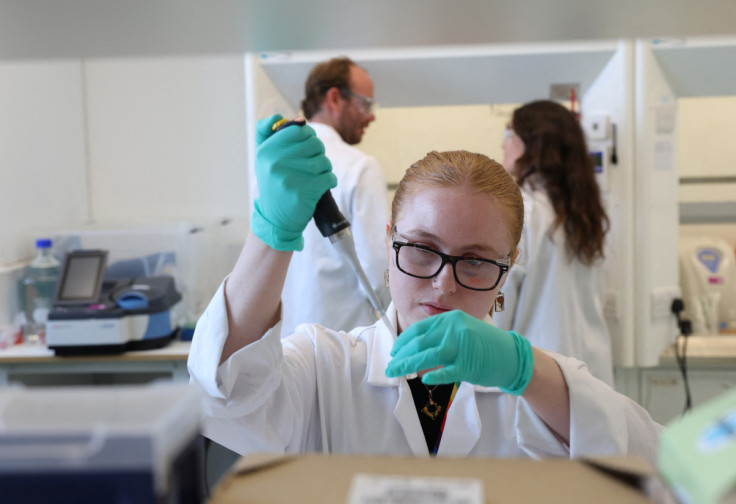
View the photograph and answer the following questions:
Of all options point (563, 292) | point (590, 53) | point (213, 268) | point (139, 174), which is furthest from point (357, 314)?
point (139, 174)

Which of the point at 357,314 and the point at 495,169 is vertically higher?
the point at 495,169

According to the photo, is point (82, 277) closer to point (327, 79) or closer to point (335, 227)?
point (327, 79)

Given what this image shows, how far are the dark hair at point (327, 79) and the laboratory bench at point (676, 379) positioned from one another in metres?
1.51

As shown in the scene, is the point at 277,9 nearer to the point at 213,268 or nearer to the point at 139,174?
the point at 213,268

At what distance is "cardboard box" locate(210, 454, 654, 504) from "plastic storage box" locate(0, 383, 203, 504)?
7cm

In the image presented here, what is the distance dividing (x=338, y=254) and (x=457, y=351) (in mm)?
1360

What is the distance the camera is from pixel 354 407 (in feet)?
3.57

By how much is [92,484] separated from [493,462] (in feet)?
0.90

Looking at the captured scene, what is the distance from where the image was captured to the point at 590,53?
2.44 m

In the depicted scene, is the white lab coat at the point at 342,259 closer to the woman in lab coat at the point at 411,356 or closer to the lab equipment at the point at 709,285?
the woman in lab coat at the point at 411,356

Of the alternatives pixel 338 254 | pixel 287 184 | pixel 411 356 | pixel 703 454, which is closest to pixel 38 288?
pixel 338 254

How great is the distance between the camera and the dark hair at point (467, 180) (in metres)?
1.08

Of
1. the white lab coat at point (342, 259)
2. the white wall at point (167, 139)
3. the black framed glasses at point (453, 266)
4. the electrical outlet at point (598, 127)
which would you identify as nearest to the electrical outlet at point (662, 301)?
the electrical outlet at point (598, 127)

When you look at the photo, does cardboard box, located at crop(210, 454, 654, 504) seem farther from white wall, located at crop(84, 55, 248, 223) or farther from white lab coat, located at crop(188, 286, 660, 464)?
white wall, located at crop(84, 55, 248, 223)
